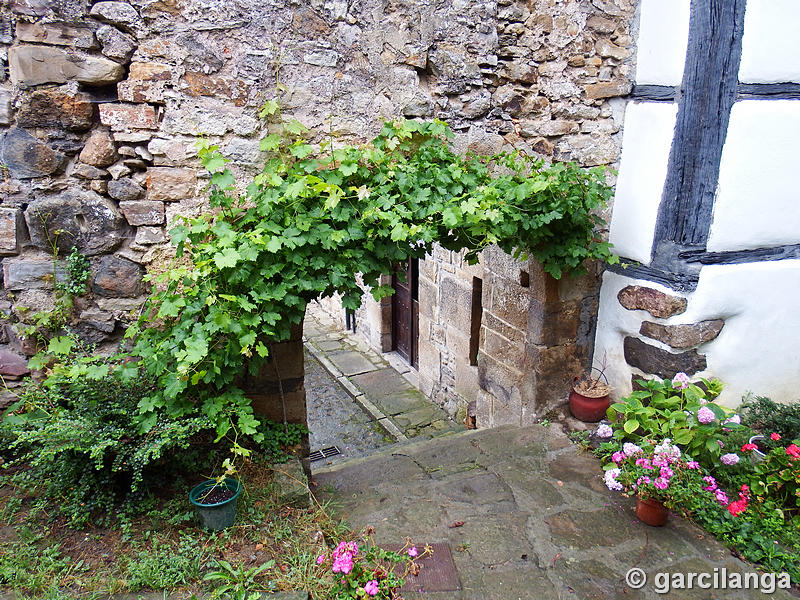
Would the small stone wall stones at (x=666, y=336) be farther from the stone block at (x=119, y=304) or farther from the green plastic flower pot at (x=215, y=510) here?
the stone block at (x=119, y=304)

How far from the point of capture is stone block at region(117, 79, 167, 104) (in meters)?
2.62

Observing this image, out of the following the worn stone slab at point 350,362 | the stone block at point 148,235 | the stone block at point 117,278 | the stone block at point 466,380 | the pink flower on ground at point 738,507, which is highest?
the stone block at point 148,235

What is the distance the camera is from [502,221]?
3.04 m

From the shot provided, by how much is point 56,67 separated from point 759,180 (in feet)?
12.3

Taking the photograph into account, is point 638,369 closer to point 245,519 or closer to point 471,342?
point 471,342

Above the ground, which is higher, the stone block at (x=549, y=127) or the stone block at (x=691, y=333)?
the stone block at (x=549, y=127)

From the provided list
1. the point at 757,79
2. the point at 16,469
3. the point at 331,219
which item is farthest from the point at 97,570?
the point at 757,79

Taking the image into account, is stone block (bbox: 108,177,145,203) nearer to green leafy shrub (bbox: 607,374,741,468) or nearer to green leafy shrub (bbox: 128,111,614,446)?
green leafy shrub (bbox: 128,111,614,446)

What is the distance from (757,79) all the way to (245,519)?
357 centimetres

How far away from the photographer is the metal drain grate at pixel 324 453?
5477 mm

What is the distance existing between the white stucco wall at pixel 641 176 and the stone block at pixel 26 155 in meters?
3.25

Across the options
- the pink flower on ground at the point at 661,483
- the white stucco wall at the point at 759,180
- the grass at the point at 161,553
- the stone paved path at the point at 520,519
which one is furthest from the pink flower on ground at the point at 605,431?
the grass at the point at 161,553

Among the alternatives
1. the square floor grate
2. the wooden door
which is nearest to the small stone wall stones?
the square floor grate

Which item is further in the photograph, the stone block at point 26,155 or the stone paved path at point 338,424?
the stone paved path at point 338,424
